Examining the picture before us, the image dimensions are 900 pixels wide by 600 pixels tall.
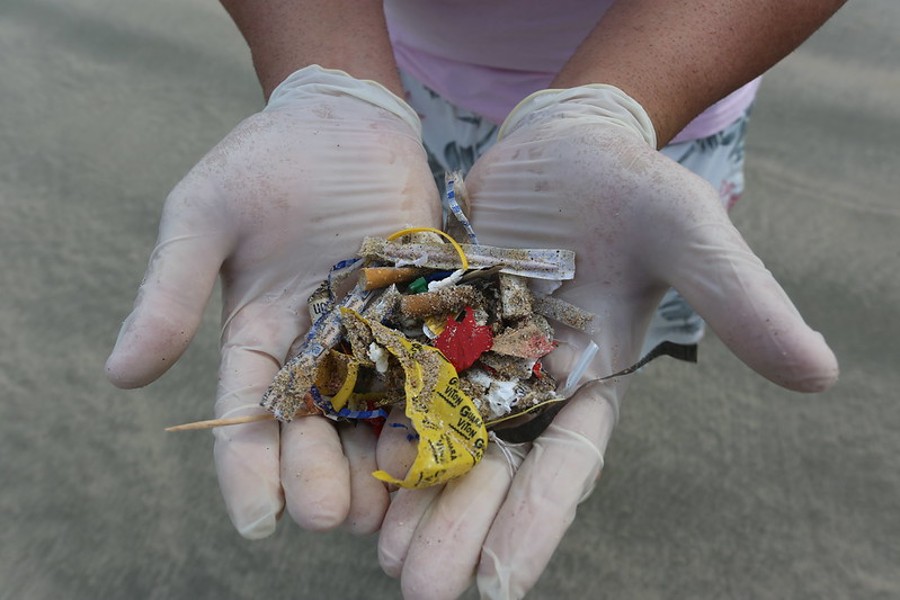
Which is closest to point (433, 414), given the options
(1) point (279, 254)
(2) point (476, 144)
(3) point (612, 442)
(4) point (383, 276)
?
(4) point (383, 276)

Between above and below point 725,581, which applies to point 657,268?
above

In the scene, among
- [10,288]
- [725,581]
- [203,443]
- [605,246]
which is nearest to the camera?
[605,246]

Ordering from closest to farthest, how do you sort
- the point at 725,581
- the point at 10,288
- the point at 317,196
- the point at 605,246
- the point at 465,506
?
the point at 465,506, the point at 605,246, the point at 317,196, the point at 725,581, the point at 10,288

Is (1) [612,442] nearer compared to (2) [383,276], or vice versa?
(2) [383,276]

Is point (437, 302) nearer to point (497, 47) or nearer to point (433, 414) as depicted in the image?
point (433, 414)

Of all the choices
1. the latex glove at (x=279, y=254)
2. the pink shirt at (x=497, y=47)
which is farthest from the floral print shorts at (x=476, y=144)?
the latex glove at (x=279, y=254)

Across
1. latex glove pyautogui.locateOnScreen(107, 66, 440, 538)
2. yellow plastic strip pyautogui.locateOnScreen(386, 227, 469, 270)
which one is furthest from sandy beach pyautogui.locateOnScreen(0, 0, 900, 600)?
yellow plastic strip pyautogui.locateOnScreen(386, 227, 469, 270)

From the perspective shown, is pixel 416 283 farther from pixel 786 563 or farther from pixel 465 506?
pixel 786 563

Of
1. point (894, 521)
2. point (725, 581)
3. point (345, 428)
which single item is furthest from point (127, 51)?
point (894, 521)
